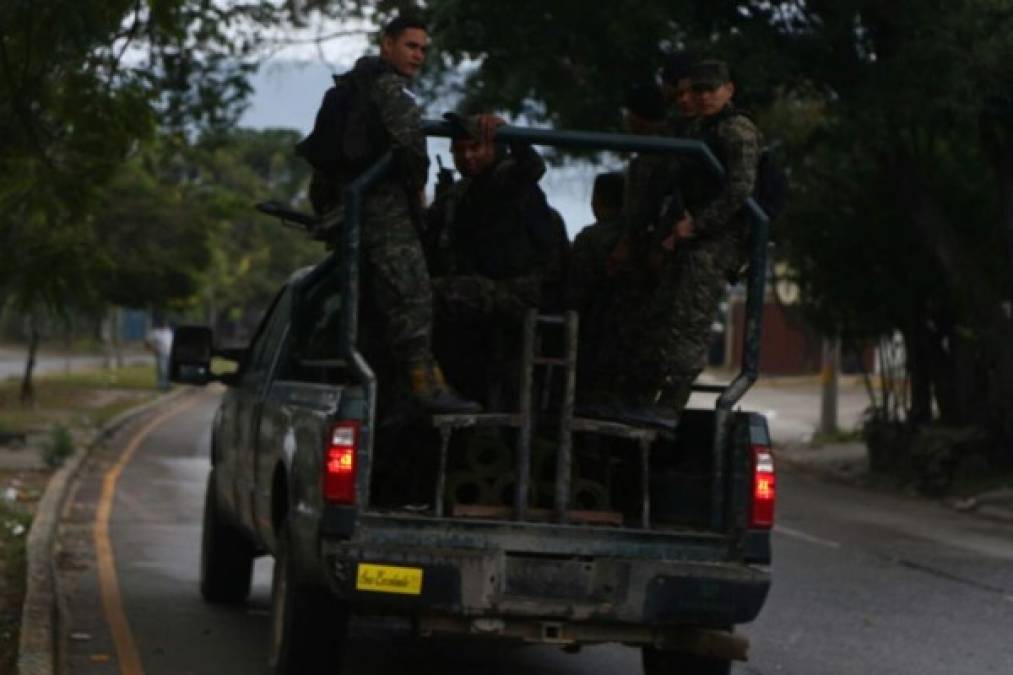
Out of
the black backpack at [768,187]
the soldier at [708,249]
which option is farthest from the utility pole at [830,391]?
the soldier at [708,249]

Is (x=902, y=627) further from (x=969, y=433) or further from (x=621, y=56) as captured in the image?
(x=969, y=433)

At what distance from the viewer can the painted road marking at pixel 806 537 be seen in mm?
18969

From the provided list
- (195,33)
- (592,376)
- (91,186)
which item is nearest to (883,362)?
(195,33)

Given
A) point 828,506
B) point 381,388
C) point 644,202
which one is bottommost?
point 828,506

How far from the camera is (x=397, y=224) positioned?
9648mm

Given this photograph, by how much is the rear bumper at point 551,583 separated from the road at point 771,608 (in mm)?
446

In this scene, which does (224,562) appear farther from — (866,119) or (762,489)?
(866,119)

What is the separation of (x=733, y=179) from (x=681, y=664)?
211 centimetres

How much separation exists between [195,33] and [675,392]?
17.3m

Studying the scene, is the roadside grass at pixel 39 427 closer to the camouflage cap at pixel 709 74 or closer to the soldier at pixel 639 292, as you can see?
the soldier at pixel 639 292

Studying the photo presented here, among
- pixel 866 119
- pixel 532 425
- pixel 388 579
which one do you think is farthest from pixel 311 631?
pixel 866 119

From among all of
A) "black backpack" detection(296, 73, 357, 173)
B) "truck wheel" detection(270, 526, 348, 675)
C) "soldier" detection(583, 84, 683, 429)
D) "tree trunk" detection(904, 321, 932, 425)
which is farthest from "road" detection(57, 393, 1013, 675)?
"tree trunk" detection(904, 321, 932, 425)

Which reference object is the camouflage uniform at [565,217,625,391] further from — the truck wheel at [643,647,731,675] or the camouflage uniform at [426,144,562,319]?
the truck wheel at [643,647,731,675]

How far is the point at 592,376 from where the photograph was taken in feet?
34.2
